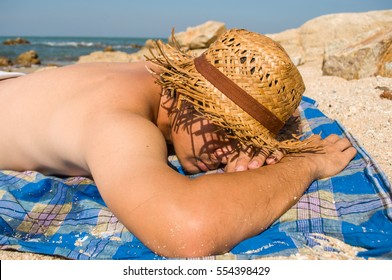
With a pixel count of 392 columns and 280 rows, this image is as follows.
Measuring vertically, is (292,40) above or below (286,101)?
below

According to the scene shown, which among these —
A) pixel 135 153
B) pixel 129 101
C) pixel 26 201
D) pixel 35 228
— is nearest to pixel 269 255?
pixel 135 153

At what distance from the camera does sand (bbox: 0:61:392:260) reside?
185 cm

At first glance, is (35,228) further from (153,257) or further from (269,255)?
(269,255)

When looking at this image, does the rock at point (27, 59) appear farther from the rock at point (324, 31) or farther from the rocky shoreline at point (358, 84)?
the rocky shoreline at point (358, 84)

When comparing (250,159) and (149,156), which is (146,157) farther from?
(250,159)

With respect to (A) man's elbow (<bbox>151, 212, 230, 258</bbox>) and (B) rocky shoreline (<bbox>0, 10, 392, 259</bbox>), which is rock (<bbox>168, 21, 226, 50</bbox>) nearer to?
(B) rocky shoreline (<bbox>0, 10, 392, 259</bbox>)

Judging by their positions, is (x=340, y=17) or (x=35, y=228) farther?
(x=340, y=17)

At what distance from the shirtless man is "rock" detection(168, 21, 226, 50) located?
15125 millimetres

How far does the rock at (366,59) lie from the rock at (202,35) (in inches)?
455

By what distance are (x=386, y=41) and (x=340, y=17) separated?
17.2 ft

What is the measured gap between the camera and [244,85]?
1.89 m

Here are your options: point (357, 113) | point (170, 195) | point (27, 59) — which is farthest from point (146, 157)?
point (27, 59)

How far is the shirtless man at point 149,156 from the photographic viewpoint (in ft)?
5.15

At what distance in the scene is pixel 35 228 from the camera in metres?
2.11
